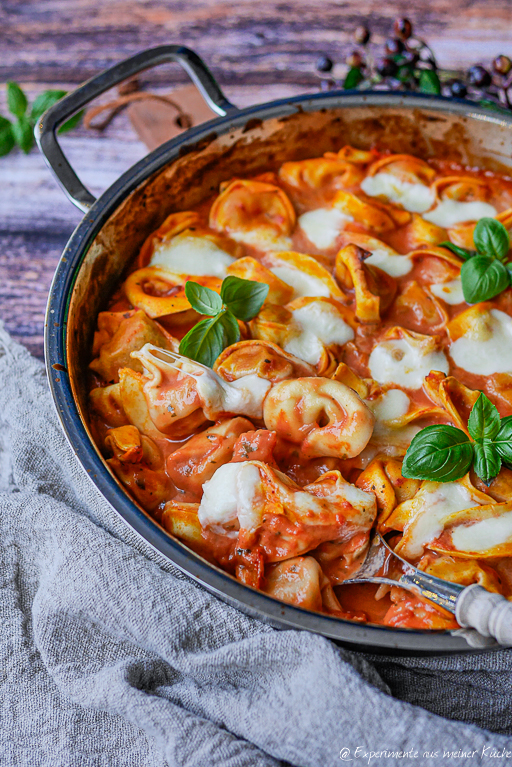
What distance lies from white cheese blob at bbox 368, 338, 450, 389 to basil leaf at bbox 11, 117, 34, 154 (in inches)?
93.6

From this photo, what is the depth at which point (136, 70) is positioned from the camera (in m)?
2.75

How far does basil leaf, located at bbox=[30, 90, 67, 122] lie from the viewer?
362 centimetres

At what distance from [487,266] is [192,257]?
3.73 ft

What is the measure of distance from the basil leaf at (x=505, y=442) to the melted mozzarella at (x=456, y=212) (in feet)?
3.75

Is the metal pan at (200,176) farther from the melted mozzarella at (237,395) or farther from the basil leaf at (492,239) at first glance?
the basil leaf at (492,239)

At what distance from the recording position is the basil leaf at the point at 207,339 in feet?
7.67

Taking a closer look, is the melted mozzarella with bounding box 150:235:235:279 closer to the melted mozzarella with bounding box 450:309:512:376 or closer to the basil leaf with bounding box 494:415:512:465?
the melted mozzarella with bounding box 450:309:512:376

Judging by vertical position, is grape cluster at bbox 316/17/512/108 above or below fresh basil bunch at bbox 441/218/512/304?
above

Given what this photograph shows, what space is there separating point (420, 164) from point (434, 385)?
1.26 meters

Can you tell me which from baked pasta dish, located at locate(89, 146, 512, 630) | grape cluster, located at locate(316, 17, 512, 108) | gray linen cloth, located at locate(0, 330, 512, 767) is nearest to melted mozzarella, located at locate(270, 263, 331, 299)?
baked pasta dish, located at locate(89, 146, 512, 630)

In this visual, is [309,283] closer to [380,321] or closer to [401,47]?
[380,321]

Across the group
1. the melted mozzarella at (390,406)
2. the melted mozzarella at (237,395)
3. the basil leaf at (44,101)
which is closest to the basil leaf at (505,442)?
the melted mozzarella at (390,406)

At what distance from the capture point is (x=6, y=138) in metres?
3.73

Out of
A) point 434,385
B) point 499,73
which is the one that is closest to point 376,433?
point 434,385
